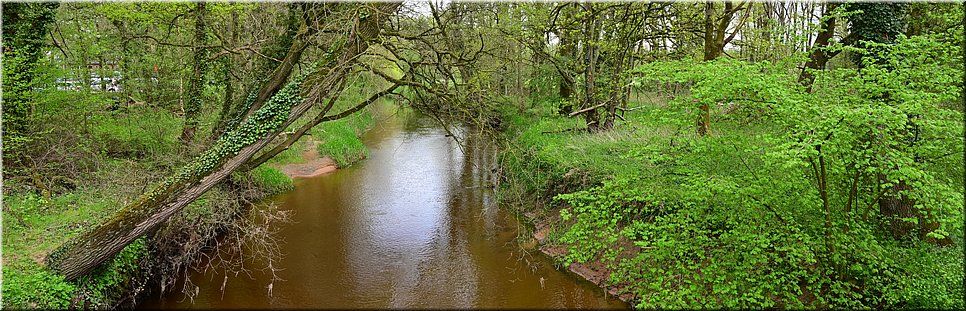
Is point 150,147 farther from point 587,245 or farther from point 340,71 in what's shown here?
point 587,245

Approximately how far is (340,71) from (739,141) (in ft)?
16.7

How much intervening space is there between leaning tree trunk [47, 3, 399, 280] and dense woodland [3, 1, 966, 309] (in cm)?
3

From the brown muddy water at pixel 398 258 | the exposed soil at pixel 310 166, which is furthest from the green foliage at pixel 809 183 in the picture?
the exposed soil at pixel 310 166

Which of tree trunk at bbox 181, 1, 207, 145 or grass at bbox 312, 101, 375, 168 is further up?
tree trunk at bbox 181, 1, 207, 145

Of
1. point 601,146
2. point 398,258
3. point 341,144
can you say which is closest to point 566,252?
point 601,146

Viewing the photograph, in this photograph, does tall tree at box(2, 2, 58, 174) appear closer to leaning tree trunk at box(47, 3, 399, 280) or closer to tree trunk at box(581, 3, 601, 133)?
leaning tree trunk at box(47, 3, 399, 280)

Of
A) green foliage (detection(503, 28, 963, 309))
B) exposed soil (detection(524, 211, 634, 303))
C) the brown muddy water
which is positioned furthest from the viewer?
exposed soil (detection(524, 211, 634, 303))

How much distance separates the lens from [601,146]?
10250 millimetres

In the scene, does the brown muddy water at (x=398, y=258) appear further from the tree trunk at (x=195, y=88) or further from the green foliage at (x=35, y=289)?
the tree trunk at (x=195, y=88)

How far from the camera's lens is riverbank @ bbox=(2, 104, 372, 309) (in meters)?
5.61

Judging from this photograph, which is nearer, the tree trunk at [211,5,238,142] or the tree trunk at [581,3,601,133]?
the tree trunk at [211,5,238,142]

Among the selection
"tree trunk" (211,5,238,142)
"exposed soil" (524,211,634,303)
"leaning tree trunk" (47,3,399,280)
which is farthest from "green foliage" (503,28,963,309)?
"tree trunk" (211,5,238,142)

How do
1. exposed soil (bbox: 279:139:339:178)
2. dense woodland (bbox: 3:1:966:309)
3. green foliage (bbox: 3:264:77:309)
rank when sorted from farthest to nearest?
exposed soil (bbox: 279:139:339:178) → green foliage (bbox: 3:264:77:309) → dense woodland (bbox: 3:1:966:309)

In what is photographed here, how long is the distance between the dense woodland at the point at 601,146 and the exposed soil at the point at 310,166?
137 centimetres
